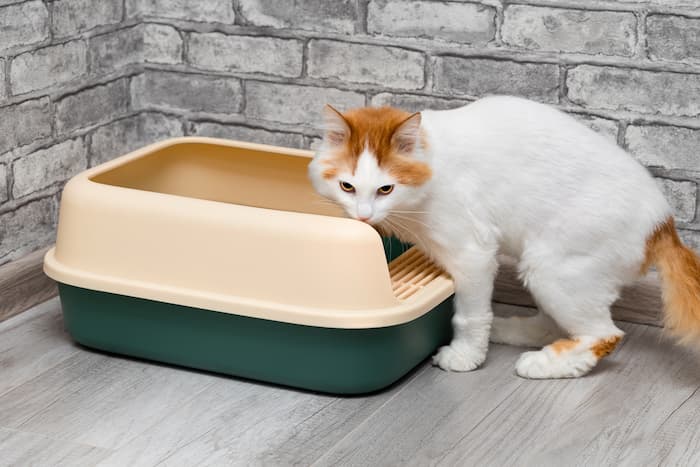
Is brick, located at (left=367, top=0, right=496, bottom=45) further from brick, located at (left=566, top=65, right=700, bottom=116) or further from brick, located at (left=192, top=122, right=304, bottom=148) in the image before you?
brick, located at (left=192, top=122, right=304, bottom=148)

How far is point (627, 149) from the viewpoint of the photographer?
2.16 metres

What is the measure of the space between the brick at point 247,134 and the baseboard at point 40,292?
1.62 ft

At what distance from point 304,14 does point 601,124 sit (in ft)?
2.25

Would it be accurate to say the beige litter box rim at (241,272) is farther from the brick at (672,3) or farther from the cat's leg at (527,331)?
the brick at (672,3)

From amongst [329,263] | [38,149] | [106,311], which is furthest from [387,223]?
[38,149]

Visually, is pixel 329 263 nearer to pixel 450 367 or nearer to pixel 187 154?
pixel 450 367

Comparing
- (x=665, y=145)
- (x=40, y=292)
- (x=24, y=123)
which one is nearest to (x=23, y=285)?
(x=40, y=292)

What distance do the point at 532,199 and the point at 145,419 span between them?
0.77 meters

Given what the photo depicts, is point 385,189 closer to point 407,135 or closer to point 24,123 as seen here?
point 407,135

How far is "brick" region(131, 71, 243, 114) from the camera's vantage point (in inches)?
97.3

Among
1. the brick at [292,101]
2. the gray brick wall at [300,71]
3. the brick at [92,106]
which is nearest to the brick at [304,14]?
the gray brick wall at [300,71]

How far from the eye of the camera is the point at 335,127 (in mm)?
1800

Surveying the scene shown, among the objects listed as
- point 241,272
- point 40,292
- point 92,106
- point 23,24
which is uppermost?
point 23,24

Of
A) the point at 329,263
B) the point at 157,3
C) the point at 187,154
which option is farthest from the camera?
the point at 157,3
